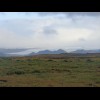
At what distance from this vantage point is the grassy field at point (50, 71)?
9.61 meters

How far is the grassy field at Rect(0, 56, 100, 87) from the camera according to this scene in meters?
9.61

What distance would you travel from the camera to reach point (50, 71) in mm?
12953
